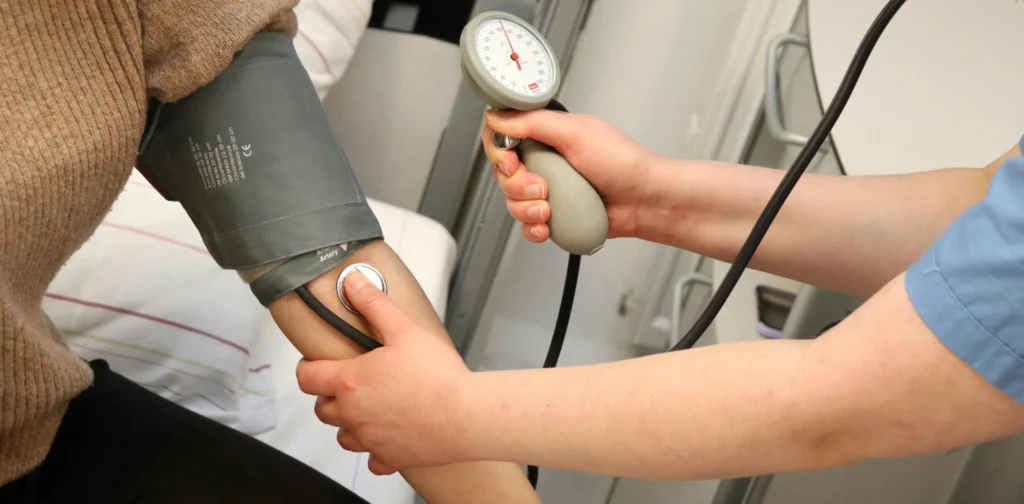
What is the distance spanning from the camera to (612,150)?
30.4 inches

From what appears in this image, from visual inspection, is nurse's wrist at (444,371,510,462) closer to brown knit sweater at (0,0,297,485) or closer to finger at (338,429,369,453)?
finger at (338,429,369,453)

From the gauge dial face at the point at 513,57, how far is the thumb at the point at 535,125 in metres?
0.02

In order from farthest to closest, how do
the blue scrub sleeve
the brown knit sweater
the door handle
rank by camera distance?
the door handle → the brown knit sweater → the blue scrub sleeve

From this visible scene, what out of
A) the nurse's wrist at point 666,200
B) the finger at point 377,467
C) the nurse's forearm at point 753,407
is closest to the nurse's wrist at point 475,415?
the nurse's forearm at point 753,407

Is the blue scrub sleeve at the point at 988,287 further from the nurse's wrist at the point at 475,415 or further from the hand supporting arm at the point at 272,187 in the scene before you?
the hand supporting arm at the point at 272,187

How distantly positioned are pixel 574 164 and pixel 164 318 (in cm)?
55

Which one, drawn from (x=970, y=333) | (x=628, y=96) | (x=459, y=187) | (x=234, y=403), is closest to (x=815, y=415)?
(x=970, y=333)

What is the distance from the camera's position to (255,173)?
660 mm

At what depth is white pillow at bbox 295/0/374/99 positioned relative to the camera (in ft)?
3.73

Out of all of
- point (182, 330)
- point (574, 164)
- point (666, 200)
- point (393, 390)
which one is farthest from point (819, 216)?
point (182, 330)

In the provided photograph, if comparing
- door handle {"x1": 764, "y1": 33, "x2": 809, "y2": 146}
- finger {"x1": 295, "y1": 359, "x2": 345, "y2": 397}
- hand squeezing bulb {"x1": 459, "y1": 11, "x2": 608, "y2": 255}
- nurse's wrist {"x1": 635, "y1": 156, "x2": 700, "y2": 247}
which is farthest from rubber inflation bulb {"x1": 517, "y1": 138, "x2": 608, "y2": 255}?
door handle {"x1": 764, "y1": 33, "x2": 809, "y2": 146}

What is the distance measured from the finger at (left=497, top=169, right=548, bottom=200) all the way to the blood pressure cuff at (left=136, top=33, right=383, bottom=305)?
0.16 meters

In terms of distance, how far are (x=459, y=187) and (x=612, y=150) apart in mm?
581

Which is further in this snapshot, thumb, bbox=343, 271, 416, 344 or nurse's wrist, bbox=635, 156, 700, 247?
nurse's wrist, bbox=635, 156, 700, 247
